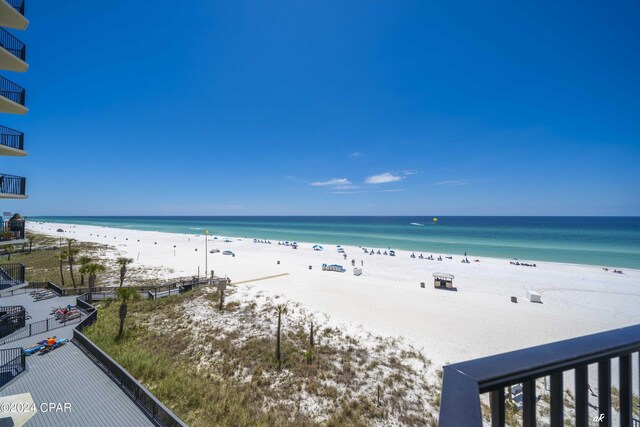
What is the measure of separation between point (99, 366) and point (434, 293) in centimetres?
2402

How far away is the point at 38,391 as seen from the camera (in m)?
9.75

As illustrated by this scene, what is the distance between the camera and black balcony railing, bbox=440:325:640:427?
1.34 meters

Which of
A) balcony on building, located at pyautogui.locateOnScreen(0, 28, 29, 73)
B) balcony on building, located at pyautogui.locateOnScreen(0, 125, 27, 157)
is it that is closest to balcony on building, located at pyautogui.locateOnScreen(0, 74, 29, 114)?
balcony on building, located at pyautogui.locateOnScreen(0, 28, 29, 73)

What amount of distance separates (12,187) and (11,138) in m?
2.23

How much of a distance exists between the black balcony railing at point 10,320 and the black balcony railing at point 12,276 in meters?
1.88

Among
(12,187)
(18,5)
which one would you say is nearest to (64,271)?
(12,187)

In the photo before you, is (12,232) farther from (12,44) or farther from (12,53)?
(12,44)

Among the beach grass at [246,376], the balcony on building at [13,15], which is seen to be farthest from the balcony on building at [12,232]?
the balcony on building at [13,15]

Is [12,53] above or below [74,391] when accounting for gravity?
above

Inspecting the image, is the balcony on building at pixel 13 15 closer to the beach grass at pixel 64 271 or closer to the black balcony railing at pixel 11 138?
the black balcony railing at pixel 11 138

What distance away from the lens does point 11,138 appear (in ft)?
38.6

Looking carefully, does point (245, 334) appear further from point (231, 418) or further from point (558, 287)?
point (558, 287)

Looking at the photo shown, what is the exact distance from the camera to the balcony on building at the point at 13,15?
1154 cm

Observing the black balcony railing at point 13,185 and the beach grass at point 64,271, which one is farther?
the beach grass at point 64,271
